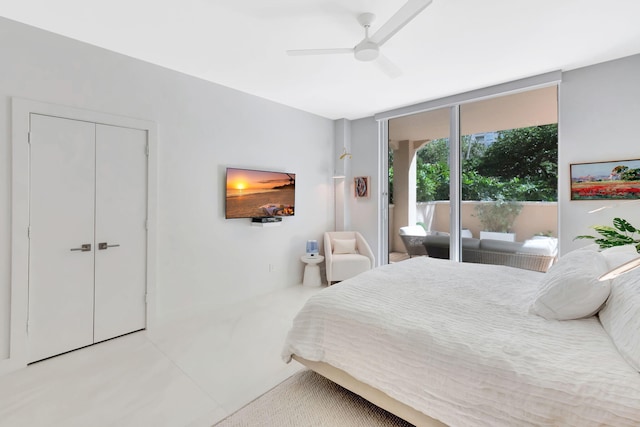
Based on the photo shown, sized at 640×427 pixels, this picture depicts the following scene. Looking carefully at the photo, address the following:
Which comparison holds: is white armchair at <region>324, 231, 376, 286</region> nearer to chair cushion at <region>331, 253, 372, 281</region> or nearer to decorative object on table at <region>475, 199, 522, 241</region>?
chair cushion at <region>331, 253, 372, 281</region>

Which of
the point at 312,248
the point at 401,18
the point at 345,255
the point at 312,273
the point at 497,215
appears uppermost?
the point at 401,18

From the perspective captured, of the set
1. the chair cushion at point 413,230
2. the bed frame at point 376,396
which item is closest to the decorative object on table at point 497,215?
the chair cushion at point 413,230

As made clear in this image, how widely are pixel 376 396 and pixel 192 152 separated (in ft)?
9.88

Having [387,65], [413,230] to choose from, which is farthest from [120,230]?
[413,230]

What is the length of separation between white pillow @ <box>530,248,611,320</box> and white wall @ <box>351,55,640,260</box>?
182 centimetres

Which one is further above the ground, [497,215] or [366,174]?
[366,174]

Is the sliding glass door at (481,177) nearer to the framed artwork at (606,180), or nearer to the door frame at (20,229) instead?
the framed artwork at (606,180)

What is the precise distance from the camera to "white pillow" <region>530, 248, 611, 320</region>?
4.93ft

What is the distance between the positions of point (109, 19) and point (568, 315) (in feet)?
12.2

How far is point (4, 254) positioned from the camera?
2254mm

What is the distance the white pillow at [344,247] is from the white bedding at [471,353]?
7.79ft

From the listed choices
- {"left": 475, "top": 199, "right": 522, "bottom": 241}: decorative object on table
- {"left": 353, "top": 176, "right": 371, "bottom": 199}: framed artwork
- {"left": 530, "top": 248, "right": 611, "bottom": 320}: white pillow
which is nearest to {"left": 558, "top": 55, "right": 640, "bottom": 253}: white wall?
{"left": 475, "top": 199, "right": 522, "bottom": 241}: decorative object on table

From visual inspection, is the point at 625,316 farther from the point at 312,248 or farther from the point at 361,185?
the point at 361,185

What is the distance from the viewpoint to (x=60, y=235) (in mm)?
2479
